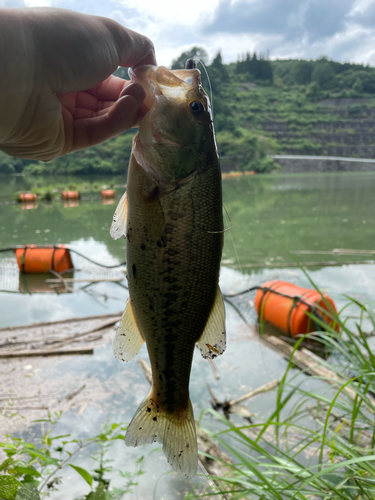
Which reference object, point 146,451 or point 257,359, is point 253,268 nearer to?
point 257,359

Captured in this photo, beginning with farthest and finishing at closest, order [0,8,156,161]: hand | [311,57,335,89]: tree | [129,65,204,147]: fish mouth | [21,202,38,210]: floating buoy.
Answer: [311,57,335,89]: tree → [21,202,38,210]: floating buoy → [129,65,204,147]: fish mouth → [0,8,156,161]: hand

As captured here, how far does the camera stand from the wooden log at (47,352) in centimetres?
434

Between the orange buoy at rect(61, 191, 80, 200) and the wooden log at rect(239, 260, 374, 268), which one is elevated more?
the orange buoy at rect(61, 191, 80, 200)

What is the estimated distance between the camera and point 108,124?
1.40 m

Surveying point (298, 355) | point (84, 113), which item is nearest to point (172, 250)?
point (84, 113)

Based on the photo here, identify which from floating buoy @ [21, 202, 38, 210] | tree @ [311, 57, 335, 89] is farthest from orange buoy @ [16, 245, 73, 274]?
tree @ [311, 57, 335, 89]

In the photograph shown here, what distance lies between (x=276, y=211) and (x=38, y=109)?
16.2m

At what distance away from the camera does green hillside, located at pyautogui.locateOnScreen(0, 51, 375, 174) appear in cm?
4406

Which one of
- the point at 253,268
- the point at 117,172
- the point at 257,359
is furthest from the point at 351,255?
the point at 117,172

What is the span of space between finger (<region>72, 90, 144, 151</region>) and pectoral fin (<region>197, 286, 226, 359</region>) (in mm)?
698

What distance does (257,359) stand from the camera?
4535mm

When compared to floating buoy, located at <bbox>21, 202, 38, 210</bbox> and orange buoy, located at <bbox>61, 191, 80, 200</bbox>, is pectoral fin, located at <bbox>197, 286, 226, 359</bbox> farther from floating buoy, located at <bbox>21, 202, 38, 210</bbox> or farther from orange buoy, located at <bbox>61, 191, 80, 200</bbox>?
orange buoy, located at <bbox>61, 191, 80, 200</bbox>

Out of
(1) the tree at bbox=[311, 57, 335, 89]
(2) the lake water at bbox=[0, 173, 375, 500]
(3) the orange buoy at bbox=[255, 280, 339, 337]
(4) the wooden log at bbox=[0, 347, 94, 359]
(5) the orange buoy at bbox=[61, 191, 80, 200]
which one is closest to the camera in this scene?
(2) the lake water at bbox=[0, 173, 375, 500]

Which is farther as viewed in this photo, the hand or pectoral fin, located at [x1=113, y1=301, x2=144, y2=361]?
pectoral fin, located at [x1=113, y1=301, x2=144, y2=361]
